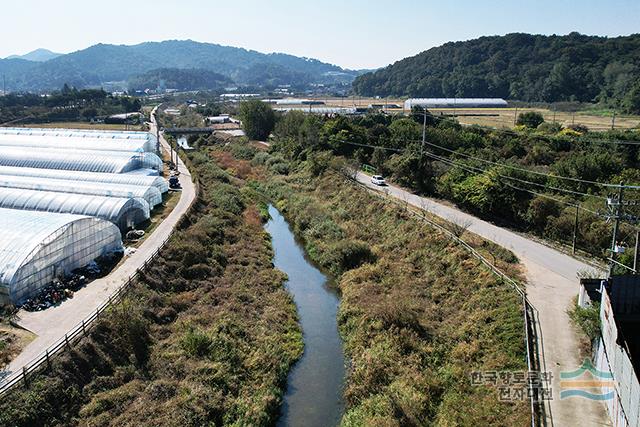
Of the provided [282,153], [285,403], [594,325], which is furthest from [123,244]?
[282,153]

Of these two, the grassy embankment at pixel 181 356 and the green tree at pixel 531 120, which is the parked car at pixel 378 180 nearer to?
the grassy embankment at pixel 181 356

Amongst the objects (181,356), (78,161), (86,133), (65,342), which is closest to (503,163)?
(181,356)

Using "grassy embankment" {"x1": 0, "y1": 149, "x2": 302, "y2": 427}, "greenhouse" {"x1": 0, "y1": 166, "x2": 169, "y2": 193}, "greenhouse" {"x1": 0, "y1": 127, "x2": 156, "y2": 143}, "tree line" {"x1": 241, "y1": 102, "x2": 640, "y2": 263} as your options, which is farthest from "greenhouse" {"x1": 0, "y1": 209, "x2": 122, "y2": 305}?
"greenhouse" {"x1": 0, "y1": 127, "x2": 156, "y2": 143}

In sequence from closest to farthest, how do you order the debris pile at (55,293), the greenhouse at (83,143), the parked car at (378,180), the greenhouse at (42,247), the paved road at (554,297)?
the paved road at (554,297), the debris pile at (55,293), the greenhouse at (42,247), the parked car at (378,180), the greenhouse at (83,143)

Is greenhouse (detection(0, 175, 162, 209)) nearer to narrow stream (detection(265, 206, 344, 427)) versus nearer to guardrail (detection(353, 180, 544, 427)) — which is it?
narrow stream (detection(265, 206, 344, 427))

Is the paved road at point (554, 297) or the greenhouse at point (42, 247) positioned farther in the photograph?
the greenhouse at point (42, 247)

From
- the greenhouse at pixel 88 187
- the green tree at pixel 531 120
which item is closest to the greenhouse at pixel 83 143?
the greenhouse at pixel 88 187

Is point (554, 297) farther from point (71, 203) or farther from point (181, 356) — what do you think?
point (71, 203)

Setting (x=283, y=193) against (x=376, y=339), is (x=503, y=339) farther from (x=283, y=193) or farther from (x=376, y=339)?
(x=283, y=193)
